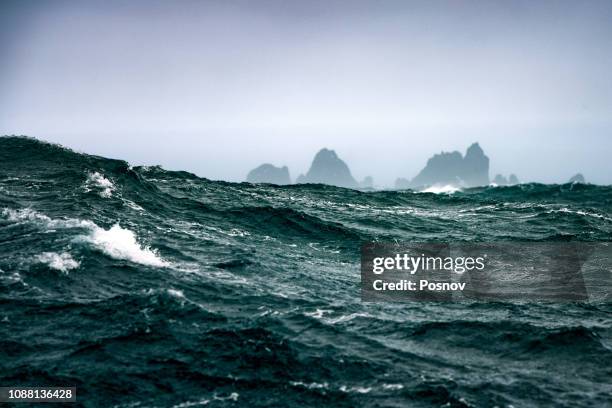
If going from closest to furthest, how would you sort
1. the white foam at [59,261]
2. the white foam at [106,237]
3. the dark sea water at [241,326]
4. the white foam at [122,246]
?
the dark sea water at [241,326]
the white foam at [59,261]
the white foam at [122,246]
the white foam at [106,237]

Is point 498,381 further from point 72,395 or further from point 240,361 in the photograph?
point 72,395

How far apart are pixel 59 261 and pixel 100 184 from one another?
2028cm

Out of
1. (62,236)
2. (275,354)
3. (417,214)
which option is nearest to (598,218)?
(417,214)

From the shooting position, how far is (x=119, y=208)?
3472 cm

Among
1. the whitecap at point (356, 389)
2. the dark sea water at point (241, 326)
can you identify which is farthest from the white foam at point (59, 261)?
the whitecap at point (356, 389)

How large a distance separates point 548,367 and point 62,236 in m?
25.9

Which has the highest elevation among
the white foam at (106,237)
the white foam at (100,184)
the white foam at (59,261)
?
the white foam at (100,184)

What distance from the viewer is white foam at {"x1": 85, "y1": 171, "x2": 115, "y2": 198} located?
3856 cm

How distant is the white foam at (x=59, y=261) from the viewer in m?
22.0

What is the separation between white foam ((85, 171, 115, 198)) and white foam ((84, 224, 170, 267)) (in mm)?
10885

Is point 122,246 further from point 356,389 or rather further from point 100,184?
point 100,184

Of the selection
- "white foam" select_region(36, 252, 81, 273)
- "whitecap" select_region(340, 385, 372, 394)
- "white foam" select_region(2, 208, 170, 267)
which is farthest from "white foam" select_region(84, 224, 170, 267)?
"whitecap" select_region(340, 385, 372, 394)

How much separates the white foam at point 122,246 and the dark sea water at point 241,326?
128 millimetres

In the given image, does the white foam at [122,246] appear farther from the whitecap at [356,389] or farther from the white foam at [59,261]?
the whitecap at [356,389]
